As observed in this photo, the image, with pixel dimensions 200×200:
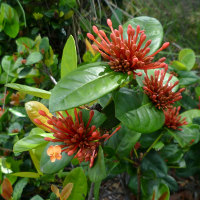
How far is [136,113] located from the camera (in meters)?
0.49

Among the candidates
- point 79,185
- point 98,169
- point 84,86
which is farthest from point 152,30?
point 79,185

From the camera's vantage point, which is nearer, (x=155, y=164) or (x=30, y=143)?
(x=30, y=143)

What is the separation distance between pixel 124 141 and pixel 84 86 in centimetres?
30

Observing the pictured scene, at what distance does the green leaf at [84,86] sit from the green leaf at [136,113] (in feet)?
0.17

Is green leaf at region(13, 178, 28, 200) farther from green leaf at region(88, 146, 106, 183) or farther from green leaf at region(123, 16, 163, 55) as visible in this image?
green leaf at region(123, 16, 163, 55)

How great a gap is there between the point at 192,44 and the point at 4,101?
1.81 metres

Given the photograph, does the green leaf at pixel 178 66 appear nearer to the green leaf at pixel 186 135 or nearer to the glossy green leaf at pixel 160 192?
the green leaf at pixel 186 135

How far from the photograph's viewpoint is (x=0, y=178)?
2.77ft

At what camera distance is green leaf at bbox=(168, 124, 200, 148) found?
693mm

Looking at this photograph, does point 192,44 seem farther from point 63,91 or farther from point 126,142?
point 63,91

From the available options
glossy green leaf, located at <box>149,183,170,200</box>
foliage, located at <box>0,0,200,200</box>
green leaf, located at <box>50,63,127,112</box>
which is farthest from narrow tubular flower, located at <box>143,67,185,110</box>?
glossy green leaf, located at <box>149,183,170,200</box>

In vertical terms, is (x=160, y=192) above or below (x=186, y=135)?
below

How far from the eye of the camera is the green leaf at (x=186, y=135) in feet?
2.27

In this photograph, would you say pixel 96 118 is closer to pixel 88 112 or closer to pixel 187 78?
pixel 88 112
